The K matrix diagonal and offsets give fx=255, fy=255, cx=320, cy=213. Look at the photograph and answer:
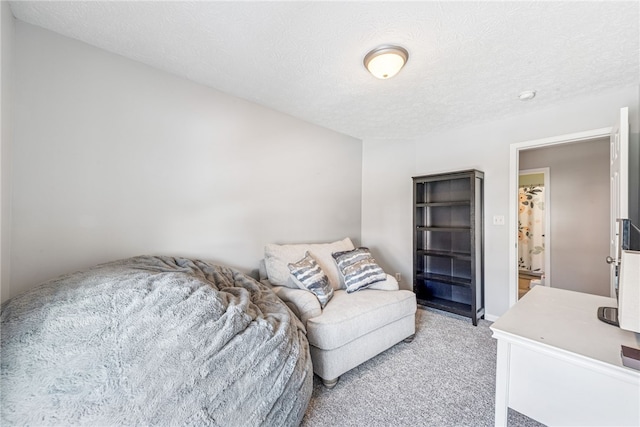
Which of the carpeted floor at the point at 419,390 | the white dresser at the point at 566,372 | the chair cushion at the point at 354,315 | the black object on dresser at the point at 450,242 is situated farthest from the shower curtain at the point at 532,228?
the white dresser at the point at 566,372

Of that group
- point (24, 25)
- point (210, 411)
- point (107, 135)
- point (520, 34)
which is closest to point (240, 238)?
point (107, 135)

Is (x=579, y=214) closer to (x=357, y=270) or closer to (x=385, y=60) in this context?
(x=357, y=270)

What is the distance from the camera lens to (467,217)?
3082 mm

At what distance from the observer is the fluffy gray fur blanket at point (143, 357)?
2.86 feet

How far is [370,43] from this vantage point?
164 cm

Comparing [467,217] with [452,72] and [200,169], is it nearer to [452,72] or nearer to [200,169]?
[452,72]

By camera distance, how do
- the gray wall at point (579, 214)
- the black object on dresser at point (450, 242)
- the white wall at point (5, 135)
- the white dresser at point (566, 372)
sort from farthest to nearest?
the gray wall at point (579, 214) → the black object on dresser at point (450, 242) → the white wall at point (5, 135) → the white dresser at point (566, 372)

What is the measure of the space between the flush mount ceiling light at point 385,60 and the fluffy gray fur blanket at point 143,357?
1774 mm

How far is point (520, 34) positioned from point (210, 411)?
255cm

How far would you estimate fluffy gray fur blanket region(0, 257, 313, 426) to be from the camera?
2.86 feet

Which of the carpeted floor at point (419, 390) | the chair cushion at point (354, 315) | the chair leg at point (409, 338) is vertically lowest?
the carpeted floor at point (419, 390)

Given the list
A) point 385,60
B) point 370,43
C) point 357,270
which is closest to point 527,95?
point 385,60

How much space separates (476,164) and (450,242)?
38.9 inches

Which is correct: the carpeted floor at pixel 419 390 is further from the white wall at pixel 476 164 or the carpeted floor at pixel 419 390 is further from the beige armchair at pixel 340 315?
the white wall at pixel 476 164
